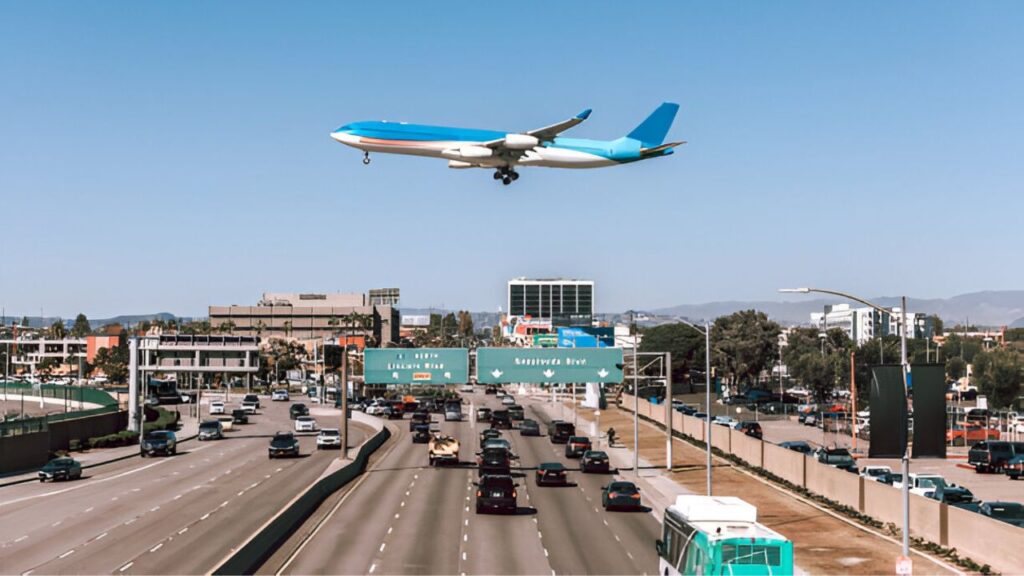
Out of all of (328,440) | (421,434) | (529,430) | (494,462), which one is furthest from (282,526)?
(529,430)

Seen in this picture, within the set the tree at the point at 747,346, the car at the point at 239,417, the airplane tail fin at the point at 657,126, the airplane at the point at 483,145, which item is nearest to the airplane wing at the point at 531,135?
the airplane at the point at 483,145

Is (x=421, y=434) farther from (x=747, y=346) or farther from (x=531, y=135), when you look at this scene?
(x=747, y=346)

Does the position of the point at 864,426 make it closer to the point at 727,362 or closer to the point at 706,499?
the point at 706,499

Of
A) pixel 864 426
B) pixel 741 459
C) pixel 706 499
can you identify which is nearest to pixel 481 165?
pixel 741 459

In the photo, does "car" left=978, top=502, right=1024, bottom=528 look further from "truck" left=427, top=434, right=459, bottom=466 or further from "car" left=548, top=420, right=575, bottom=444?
"car" left=548, top=420, right=575, bottom=444

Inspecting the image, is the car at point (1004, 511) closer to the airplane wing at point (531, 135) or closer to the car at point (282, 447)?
the airplane wing at point (531, 135)
